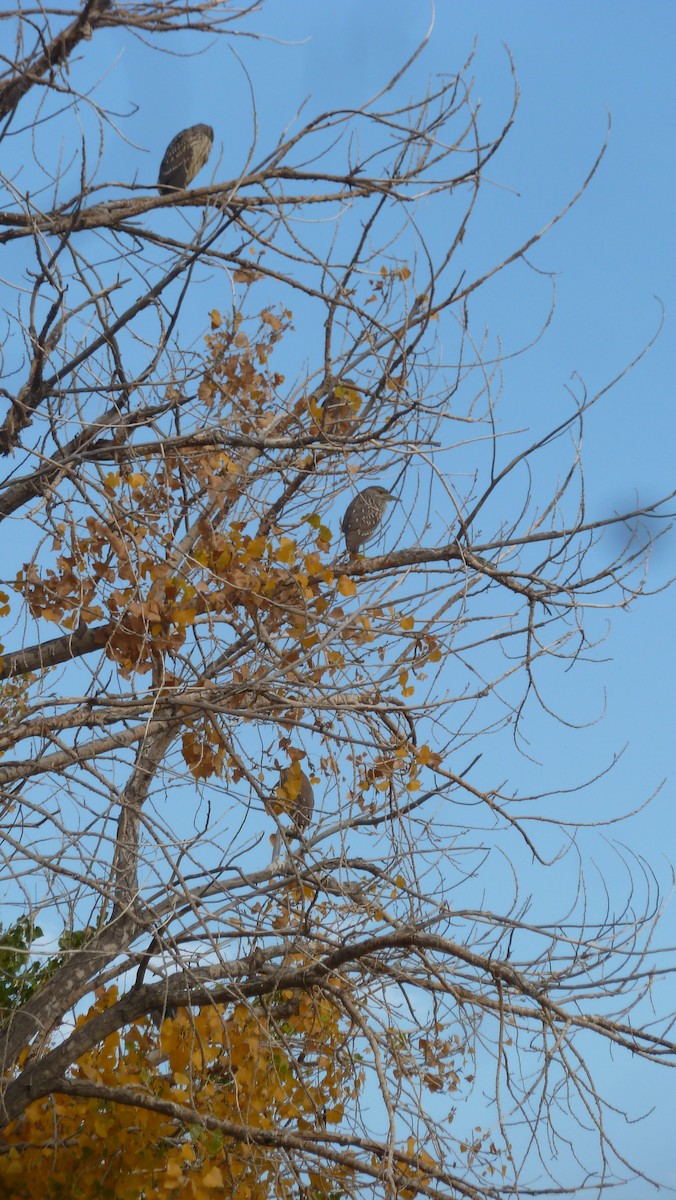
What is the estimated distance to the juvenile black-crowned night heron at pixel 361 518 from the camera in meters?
8.25

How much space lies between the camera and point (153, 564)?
5.94m

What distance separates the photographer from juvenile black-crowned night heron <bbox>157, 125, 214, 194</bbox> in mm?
9078

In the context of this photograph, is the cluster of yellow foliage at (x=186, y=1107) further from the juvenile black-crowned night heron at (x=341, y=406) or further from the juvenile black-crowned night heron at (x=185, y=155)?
the juvenile black-crowned night heron at (x=185, y=155)

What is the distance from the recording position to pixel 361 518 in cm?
828

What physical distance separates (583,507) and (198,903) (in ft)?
9.60

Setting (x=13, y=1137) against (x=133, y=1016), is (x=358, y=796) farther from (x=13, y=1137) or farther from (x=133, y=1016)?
(x=13, y=1137)

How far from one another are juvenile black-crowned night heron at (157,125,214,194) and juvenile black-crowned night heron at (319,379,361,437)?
279 centimetres

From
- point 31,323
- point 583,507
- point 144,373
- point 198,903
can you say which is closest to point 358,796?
point 198,903

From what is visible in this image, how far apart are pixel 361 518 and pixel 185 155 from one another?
329cm

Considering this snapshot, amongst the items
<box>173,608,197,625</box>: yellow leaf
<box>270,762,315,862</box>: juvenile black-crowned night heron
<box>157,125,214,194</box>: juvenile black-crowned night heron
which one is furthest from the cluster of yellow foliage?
<box>157,125,214,194</box>: juvenile black-crowned night heron

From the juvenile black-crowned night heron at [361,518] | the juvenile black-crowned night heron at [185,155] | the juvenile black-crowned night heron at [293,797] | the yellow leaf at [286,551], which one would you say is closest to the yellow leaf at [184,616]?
the yellow leaf at [286,551]

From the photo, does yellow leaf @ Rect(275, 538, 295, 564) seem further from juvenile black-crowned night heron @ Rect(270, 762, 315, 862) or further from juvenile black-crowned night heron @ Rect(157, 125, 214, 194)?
juvenile black-crowned night heron @ Rect(157, 125, 214, 194)

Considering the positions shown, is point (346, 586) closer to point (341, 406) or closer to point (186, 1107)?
point (341, 406)

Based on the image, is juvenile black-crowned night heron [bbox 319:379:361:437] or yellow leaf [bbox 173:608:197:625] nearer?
yellow leaf [bbox 173:608:197:625]
